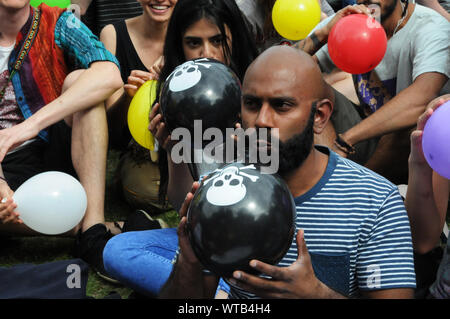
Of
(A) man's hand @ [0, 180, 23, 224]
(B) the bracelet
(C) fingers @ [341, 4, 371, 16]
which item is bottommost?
(B) the bracelet

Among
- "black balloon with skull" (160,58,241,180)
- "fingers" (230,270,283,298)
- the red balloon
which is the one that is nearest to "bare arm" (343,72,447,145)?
the red balloon

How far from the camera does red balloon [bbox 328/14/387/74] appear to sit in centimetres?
329

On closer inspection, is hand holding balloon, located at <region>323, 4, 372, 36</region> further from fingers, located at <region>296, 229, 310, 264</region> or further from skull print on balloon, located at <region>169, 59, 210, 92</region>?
fingers, located at <region>296, 229, 310, 264</region>

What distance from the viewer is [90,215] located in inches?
137

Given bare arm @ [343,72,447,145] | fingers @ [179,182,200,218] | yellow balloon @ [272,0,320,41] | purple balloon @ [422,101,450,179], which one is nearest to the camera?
fingers @ [179,182,200,218]

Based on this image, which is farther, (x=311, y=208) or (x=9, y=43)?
(x=9, y=43)

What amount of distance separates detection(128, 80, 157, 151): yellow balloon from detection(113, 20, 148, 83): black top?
0.78 meters

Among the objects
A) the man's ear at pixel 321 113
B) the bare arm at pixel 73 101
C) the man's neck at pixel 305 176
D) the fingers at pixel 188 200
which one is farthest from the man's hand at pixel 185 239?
the bare arm at pixel 73 101

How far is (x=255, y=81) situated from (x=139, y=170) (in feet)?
6.23

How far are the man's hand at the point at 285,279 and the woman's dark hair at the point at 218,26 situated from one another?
1584 millimetres

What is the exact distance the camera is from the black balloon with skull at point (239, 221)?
1729 millimetres
